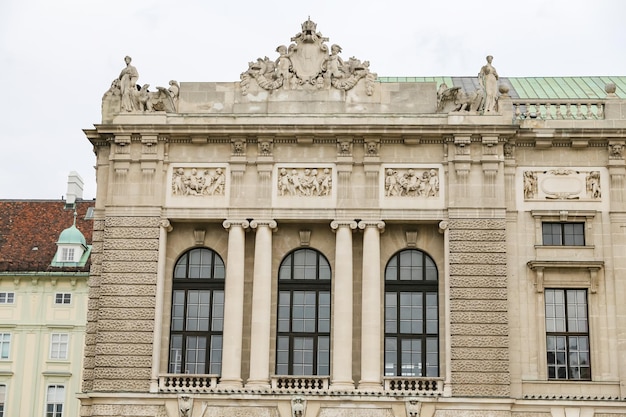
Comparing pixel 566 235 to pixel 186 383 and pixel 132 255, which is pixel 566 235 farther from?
pixel 132 255

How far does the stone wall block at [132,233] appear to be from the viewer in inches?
1474

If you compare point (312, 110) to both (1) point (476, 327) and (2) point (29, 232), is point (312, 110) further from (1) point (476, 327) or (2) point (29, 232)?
(2) point (29, 232)

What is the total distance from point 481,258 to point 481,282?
2.68 ft

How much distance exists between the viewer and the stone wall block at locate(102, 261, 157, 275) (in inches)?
1462

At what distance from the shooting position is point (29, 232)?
63750 mm

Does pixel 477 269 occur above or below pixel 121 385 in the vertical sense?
above

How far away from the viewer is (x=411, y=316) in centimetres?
3741

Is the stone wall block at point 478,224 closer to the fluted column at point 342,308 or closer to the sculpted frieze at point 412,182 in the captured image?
the sculpted frieze at point 412,182

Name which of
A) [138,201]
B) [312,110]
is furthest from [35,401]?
[312,110]

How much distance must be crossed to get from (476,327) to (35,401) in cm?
3048

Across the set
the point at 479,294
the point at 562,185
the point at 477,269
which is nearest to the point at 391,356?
the point at 479,294

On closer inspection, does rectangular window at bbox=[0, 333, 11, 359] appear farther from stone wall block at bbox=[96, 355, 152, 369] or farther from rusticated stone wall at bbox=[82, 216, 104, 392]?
stone wall block at bbox=[96, 355, 152, 369]

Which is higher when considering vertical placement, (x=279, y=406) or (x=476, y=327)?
(x=476, y=327)

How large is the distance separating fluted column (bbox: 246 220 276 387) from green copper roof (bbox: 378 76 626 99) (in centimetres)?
1170
